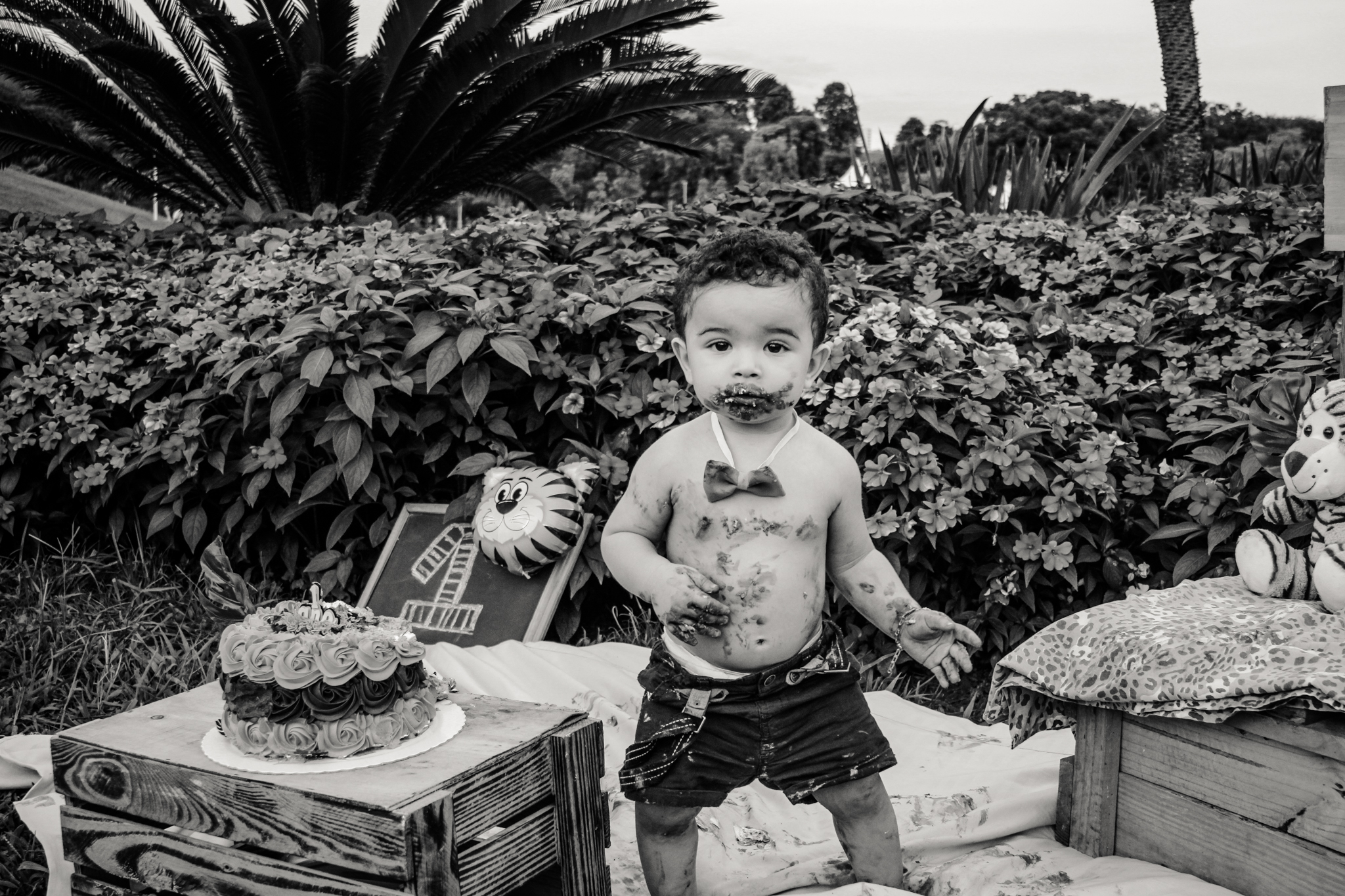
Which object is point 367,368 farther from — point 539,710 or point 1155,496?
point 1155,496

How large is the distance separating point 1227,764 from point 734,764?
0.86m

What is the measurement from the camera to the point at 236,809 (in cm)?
169

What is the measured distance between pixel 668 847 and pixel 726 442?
2.32 feet

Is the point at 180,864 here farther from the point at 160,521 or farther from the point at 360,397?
the point at 160,521

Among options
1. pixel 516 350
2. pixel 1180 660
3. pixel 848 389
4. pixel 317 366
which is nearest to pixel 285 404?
pixel 317 366

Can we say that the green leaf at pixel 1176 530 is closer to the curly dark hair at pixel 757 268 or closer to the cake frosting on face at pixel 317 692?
the curly dark hair at pixel 757 268

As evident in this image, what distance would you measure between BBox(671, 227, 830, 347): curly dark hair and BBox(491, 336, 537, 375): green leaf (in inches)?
56.8

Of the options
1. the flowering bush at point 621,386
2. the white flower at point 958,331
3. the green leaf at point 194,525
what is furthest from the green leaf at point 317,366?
the white flower at point 958,331

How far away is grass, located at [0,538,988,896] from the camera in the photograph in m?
2.93

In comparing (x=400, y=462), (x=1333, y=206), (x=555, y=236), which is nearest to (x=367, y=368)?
(x=400, y=462)

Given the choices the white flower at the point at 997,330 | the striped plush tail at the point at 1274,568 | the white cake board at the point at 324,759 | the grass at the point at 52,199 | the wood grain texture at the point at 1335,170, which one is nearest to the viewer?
the white cake board at the point at 324,759

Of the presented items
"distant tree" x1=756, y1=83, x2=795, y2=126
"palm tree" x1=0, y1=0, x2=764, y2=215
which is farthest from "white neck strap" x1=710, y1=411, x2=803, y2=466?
"distant tree" x1=756, y1=83, x2=795, y2=126

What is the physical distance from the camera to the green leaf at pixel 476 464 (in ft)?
11.5

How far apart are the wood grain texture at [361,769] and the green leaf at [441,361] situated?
142 centimetres
